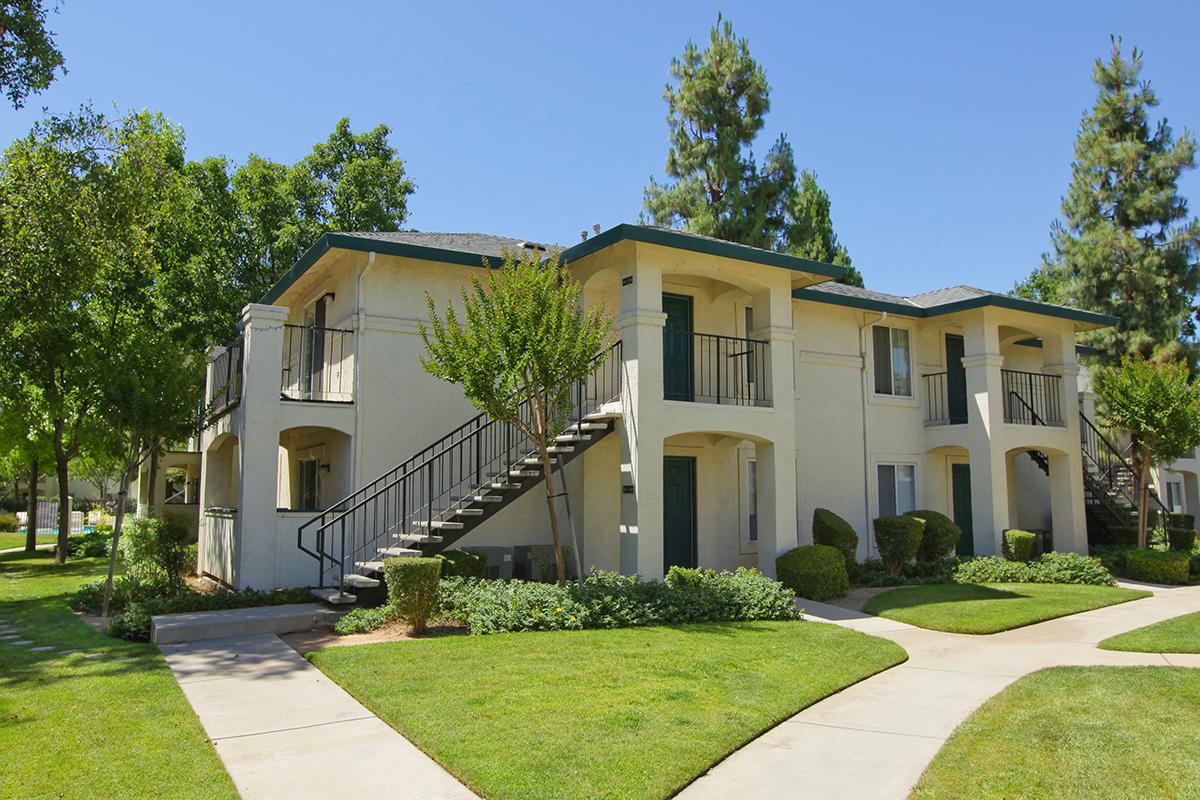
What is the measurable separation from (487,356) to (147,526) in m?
8.38

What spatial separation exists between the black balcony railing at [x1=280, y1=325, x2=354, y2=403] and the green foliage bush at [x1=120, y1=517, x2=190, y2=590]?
2991mm

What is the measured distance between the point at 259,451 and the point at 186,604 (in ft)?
8.61

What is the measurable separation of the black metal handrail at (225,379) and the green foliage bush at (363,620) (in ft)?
16.8

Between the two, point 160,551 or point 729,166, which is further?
point 729,166

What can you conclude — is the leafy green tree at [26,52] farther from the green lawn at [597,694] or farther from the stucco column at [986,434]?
the stucco column at [986,434]

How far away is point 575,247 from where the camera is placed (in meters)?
13.9

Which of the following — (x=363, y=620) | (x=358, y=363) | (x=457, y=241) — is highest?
(x=457, y=241)

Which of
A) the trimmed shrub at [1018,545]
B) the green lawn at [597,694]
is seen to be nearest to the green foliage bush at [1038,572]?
the trimmed shrub at [1018,545]

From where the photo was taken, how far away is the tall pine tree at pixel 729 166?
30438 millimetres

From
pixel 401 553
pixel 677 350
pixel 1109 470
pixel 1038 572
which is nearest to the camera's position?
pixel 401 553

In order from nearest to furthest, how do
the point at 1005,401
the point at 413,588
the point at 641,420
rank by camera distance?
Result: the point at 413,588 → the point at 641,420 → the point at 1005,401

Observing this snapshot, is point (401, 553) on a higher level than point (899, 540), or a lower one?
higher

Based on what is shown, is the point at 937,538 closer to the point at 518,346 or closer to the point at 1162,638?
the point at 1162,638

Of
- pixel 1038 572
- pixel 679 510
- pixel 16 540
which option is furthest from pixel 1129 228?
pixel 16 540
